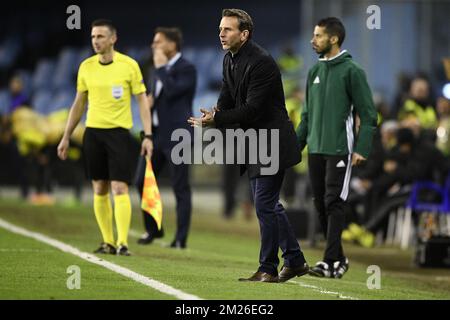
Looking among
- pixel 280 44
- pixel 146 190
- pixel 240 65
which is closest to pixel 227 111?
pixel 240 65

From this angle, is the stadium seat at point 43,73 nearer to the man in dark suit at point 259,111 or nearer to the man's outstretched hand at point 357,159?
the man's outstretched hand at point 357,159

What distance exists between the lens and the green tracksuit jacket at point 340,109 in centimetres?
1108

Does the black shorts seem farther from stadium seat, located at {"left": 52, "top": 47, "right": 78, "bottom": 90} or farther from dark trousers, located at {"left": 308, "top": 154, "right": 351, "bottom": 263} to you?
stadium seat, located at {"left": 52, "top": 47, "right": 78, "bottom": 90}

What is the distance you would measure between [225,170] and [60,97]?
1100 cm

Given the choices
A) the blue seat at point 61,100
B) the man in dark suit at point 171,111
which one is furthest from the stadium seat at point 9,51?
the man in dark suit at point 171,111

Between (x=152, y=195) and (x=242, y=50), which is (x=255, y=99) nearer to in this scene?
(x=242, y=50)

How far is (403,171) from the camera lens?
17047 millimetres

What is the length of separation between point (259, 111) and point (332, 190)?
1993mm

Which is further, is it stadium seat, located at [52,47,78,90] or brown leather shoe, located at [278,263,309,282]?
stadium seat, located at [52,47,78,90]

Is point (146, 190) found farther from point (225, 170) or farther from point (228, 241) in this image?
point (225, 170)

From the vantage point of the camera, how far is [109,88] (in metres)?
11.7

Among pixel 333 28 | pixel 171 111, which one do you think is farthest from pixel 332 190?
pixel 171 111

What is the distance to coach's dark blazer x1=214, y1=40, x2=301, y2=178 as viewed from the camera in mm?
9273

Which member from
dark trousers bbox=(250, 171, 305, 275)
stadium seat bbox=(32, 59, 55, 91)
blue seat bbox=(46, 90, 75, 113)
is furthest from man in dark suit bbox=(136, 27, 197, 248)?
stadium seat bbox=(32, 59, 55, 91)
